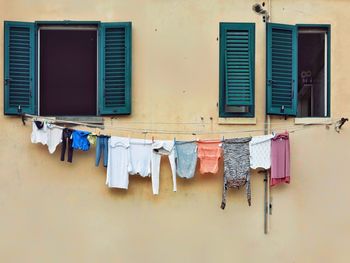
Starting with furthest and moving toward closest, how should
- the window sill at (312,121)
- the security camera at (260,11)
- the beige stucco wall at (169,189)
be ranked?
the security camera at (260,11)
the window sill at (312,121)
the beige stucco wall at (169,189)

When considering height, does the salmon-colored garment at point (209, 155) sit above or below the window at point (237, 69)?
below

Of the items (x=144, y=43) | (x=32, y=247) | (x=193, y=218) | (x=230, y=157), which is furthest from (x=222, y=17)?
(x=32, y=247)

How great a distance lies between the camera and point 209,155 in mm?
11391

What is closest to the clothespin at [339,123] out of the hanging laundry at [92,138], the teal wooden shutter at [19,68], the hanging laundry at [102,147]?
the hanging laundry at [102,147]

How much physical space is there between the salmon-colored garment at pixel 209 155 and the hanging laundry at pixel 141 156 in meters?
0.72

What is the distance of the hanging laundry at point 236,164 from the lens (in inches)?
446

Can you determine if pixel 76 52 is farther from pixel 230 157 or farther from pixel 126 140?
pixel 230 157

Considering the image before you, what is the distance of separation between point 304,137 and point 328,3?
80.0 inches

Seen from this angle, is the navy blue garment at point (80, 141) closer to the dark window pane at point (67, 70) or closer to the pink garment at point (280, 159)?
the dark window pane at point (67, 70)

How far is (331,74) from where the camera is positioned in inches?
464

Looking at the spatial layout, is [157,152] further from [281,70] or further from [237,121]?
[281,70]

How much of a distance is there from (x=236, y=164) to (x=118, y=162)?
5.47 ft

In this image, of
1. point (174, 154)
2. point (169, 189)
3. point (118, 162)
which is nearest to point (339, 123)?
point (174, 154)

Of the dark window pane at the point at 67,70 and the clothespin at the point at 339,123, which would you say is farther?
the dark window pane at the point at 67,70
